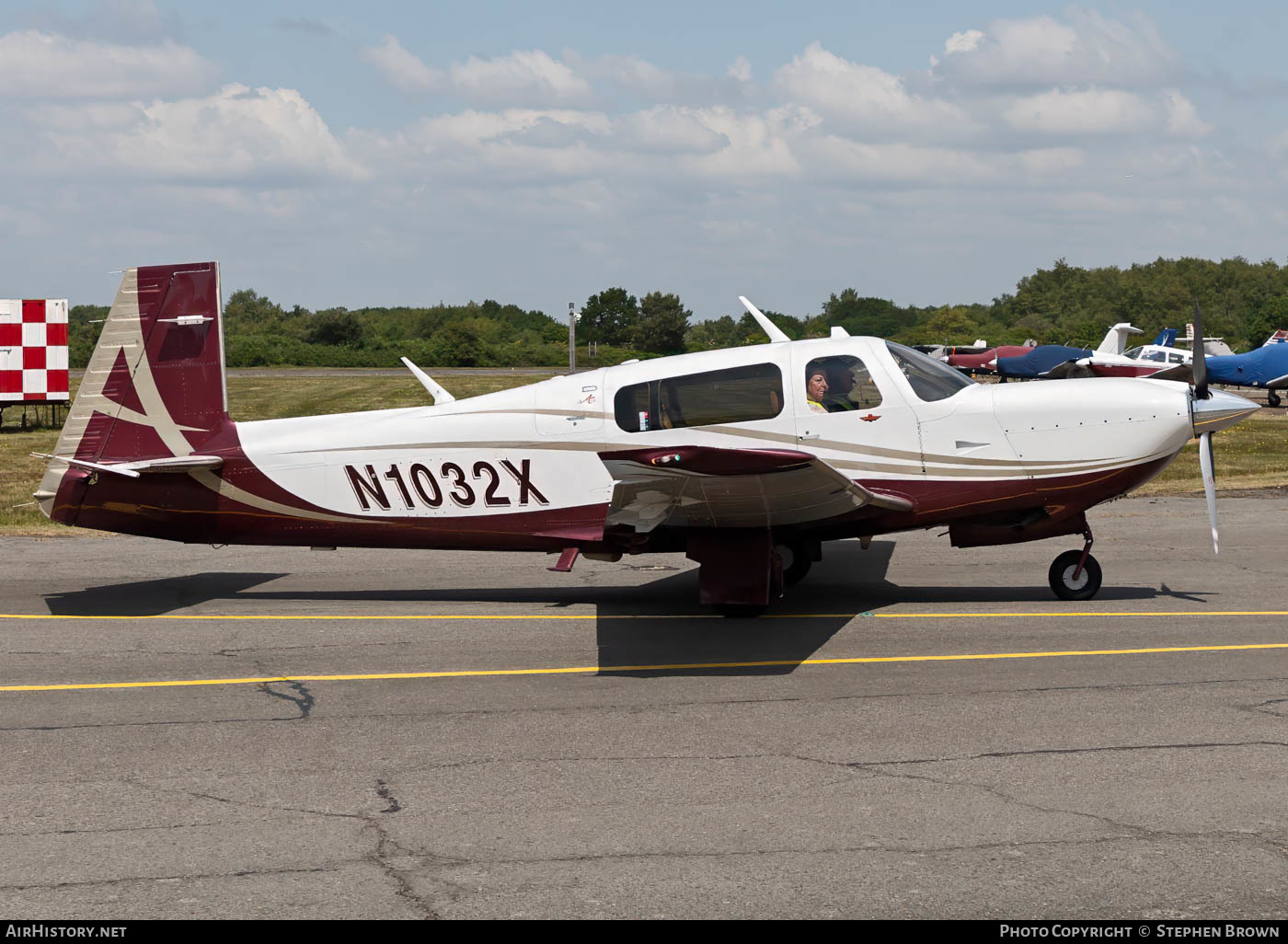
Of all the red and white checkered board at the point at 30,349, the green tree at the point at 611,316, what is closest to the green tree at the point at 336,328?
the green tree at the point at 611,316

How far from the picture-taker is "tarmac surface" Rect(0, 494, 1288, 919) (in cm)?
503

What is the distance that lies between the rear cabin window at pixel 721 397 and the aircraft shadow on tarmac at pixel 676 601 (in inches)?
66.1

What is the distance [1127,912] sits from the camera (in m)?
4.68

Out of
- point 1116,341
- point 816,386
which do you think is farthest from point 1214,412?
point 1116,341

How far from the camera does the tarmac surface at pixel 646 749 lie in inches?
198

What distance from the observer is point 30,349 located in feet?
95.1

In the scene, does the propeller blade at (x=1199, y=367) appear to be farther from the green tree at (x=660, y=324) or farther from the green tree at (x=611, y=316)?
the green tree at (x=611, y=316)

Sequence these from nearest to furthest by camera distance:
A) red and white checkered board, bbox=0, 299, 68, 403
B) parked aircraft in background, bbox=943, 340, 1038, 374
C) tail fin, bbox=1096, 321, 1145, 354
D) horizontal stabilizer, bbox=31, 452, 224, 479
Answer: horizontal stabilizer, bbox=31, 452, 224, 479, red and white checkered board, bbox=0, 299, 68, 403, tail fin, bbox=1096, 321, 1145, 354, parked aircraft in background, bbox=943, 340, 1038, 374

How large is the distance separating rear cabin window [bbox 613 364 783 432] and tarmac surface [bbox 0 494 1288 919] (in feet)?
Answer: 5.54

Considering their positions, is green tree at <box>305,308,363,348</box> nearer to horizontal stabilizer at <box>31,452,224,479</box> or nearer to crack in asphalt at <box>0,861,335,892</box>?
horizontal stabilizer at <box>31,452,224,479</box>

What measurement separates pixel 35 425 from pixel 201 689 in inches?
978

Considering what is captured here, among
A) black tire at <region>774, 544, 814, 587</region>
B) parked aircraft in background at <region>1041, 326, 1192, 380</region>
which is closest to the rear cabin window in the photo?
black tire at <region>774, 544, 814, 587</region>

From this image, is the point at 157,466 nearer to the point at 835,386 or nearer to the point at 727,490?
the point at 727,490

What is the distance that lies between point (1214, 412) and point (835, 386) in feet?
10.2
